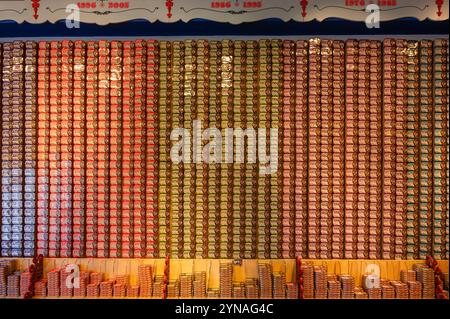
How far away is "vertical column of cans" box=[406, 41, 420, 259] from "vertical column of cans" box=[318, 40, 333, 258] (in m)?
0.74

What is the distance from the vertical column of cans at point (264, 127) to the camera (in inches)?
175

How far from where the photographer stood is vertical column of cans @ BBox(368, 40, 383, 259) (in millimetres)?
4441

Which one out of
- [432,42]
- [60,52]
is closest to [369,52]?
[432,42]

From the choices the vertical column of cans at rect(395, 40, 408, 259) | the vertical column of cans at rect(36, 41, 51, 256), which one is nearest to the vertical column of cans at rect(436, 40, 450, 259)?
the vertical column of cans at rect(395, 40, 408, 259)

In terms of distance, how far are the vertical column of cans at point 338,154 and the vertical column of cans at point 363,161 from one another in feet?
0.52

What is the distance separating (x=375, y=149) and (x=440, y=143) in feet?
1.98

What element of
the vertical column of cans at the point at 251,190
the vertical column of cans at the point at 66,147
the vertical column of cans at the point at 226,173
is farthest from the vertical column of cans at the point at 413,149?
the vertical column of cans at the point at 66,147

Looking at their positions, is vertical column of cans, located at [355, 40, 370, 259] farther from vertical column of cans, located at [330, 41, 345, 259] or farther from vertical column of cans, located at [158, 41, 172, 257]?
vertical column of cans, located at [158, 41, 172, 257]

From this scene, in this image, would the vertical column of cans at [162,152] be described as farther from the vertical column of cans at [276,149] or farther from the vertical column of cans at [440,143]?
the vertical column of cans at [440,143]

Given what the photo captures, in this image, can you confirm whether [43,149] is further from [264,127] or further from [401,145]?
[401,145]

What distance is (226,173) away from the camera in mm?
4477

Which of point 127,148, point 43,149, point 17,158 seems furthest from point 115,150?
point 17,158

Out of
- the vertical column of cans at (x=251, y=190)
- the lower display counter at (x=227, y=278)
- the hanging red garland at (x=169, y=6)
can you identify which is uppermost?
the hanging red garland at (x=169, y=6)
